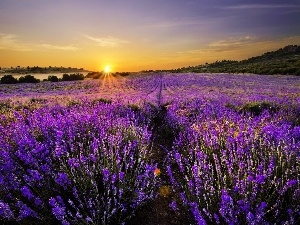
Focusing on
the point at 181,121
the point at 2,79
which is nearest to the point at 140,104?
the point at 181,121

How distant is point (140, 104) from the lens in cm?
831

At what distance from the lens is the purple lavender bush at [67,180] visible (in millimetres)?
3062

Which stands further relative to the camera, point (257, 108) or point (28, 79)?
point (28, 79)

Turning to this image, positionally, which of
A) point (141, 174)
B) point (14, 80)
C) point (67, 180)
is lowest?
point (141, 174)

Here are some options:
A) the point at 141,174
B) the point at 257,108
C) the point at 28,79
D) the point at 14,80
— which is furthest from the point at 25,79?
the point at 141,174

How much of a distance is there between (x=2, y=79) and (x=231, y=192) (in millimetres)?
30537

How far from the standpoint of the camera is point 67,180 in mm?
3402

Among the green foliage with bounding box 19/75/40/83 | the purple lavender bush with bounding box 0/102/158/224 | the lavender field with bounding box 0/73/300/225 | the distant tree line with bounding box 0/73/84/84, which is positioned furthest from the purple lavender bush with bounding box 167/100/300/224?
the green foliage with bounding box 19/75/40/83

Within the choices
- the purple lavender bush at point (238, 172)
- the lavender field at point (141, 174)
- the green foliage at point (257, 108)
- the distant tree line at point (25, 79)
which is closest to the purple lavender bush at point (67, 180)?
the lavender field at point (141, 174)

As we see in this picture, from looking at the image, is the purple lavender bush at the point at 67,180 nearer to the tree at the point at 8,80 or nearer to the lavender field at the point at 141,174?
the lavender field at the point at 141,174

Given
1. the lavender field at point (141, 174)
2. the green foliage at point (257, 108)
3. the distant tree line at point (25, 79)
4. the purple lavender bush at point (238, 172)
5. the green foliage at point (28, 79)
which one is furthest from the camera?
the green foliage at point (28, 79)

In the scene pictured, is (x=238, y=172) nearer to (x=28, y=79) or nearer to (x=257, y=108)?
(x=257, y=108)

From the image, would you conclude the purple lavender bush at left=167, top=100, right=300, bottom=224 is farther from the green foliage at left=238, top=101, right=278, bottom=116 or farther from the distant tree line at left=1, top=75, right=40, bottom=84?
the distant tree line at left=1, top=75, right=40, bottom=84

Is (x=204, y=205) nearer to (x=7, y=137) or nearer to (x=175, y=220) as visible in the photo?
(x=175, y=220)
